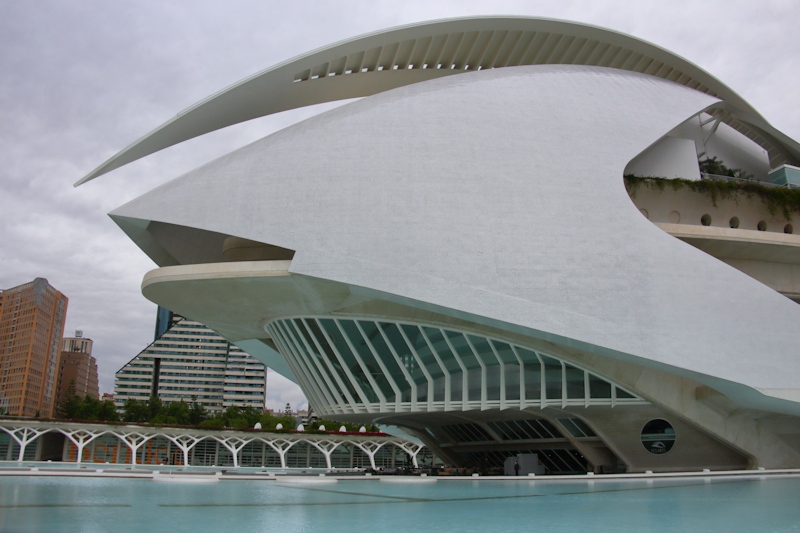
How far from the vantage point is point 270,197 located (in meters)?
19.1

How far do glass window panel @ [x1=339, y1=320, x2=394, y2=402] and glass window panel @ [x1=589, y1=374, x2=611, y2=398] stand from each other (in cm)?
661

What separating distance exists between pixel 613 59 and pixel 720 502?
21.7 m

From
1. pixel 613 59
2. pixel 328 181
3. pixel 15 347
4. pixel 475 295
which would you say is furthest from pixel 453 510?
pixel 15 347

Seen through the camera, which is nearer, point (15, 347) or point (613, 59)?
point (613, 59)

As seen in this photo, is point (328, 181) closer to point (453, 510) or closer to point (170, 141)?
point (170, 141)

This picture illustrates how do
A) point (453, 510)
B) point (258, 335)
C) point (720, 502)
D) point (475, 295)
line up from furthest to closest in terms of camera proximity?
point (258, 335)
point (475, 295)
point (720, 502)
point (453, 510)

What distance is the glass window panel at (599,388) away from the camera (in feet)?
65.9

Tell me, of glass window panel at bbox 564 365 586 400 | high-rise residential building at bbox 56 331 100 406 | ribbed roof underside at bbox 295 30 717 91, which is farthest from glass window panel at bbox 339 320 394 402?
high-rise residential building at bbox 56 331 100 406

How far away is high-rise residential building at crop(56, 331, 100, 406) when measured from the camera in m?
145

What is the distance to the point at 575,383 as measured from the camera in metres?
20.2

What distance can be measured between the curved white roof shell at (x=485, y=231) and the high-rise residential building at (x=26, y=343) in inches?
4069

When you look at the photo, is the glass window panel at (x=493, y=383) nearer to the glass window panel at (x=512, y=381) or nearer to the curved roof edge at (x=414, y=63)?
→ the glass window panel at (x=512, y=381)

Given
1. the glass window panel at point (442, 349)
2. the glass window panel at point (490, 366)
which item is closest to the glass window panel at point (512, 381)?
the glass window panel at point (490, 366)

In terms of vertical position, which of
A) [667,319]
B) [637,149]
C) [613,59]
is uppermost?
[613,59]
